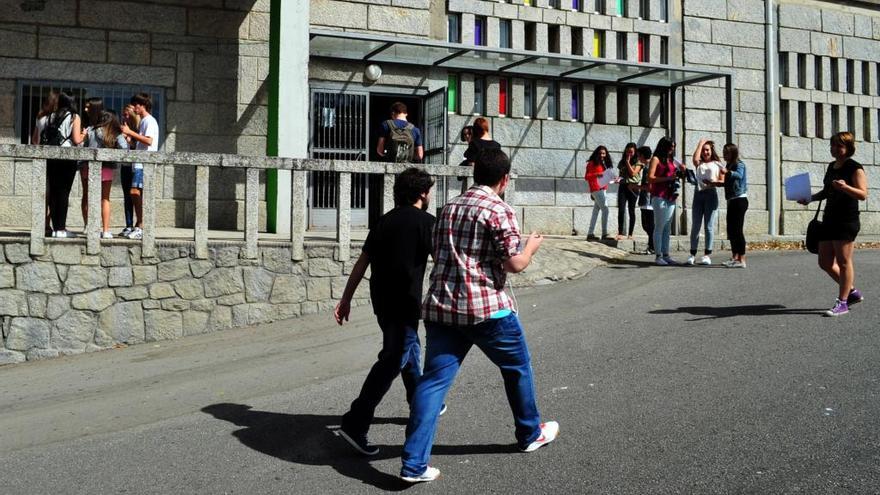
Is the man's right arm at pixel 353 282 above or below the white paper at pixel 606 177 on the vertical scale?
below

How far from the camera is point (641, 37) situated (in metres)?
17.4

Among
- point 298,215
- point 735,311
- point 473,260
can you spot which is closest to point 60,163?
point 298,215

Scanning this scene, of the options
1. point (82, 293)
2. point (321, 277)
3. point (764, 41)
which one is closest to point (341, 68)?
point (321, 277)

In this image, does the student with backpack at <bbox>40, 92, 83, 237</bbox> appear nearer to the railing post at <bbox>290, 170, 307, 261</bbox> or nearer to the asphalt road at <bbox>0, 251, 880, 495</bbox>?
the asphalt road at <bbox>0, 251, 880, 495</bbox>

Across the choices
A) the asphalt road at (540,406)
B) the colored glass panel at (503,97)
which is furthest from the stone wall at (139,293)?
the colored glass panel at (503,97)

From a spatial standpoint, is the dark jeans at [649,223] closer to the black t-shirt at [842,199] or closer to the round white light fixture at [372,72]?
the round white light fixture at [372,72]

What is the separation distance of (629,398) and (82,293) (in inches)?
236

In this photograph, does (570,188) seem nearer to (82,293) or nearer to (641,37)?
(641,37)

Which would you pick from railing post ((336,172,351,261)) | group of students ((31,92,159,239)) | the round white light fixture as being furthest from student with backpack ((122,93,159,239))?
the round white light fixture

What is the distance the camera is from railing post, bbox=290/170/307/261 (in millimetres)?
10039

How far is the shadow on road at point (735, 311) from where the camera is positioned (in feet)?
28.9

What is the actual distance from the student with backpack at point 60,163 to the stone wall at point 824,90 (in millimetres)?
13909

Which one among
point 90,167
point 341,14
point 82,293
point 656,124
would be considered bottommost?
point 82,293

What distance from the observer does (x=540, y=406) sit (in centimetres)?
608
